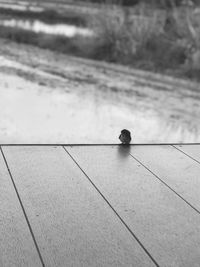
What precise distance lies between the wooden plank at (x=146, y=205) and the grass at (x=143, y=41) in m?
6.48

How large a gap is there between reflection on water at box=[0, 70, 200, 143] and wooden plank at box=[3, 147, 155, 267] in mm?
1707

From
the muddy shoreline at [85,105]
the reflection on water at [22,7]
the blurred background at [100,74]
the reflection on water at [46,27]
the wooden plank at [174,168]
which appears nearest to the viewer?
the wooden plank at [174,168]

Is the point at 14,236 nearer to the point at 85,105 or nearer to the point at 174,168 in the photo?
the point at 174,168

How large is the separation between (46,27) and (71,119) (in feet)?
24.4

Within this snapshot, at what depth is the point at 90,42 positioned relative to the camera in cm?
1027

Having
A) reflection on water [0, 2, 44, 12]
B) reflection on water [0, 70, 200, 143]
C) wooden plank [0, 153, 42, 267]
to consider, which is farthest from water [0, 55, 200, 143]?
reflection on water [0, 2, 44, 12]

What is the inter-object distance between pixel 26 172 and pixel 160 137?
8.04 ft

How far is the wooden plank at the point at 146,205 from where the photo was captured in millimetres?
1479

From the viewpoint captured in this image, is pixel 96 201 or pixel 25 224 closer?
pixel 25 224

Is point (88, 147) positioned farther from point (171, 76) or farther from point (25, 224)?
point (171, 76)

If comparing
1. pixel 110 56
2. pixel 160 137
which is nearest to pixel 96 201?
pixel 160 137

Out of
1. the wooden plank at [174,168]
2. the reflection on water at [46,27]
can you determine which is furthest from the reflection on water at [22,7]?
the wooden plank at [174,168]

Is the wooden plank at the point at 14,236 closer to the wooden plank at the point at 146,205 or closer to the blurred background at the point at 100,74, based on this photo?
the wooden plank at the point at 146,205

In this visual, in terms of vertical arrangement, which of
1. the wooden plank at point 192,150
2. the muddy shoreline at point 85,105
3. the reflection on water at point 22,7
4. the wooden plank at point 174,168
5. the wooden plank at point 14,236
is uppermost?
the wooden plank at point 14,236
